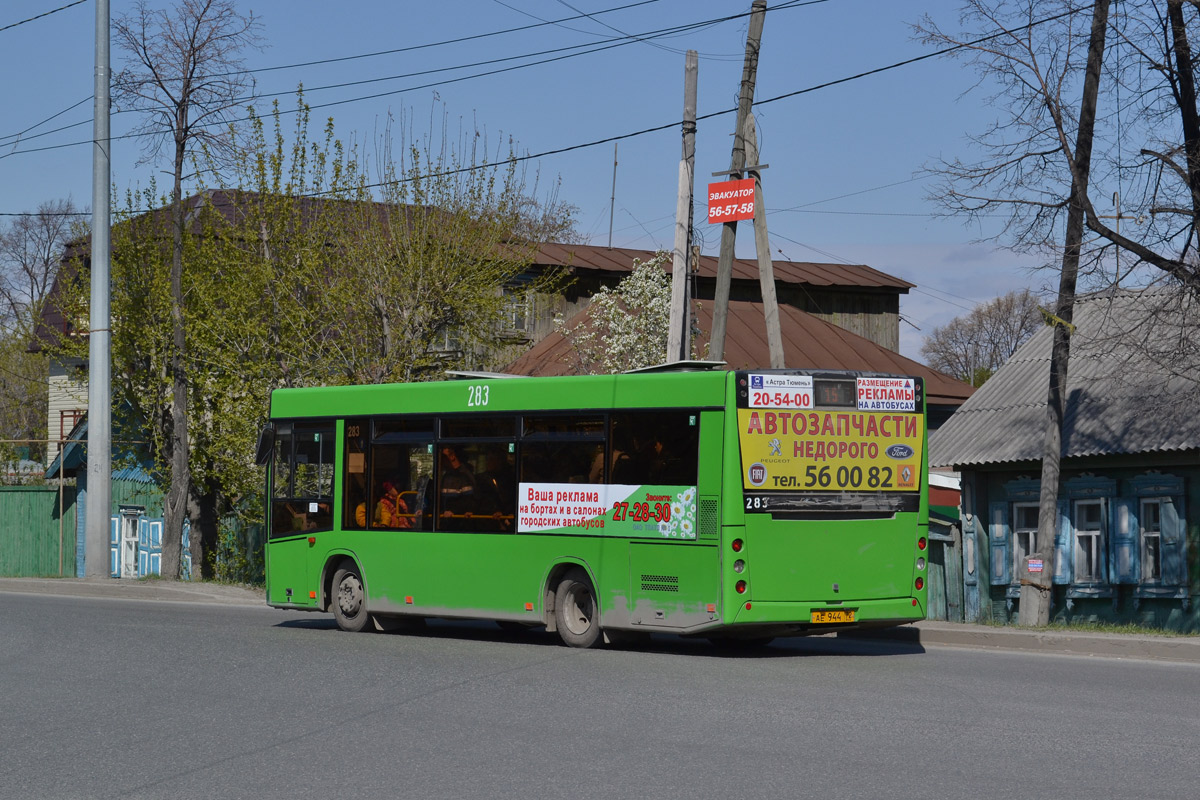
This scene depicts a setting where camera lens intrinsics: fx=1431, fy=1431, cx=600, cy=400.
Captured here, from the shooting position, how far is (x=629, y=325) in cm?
3203

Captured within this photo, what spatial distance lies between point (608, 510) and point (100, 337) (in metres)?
14.6

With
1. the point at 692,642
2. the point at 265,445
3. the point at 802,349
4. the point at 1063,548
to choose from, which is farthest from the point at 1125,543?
the point at 802,349

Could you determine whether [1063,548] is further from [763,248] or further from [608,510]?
[608,510]

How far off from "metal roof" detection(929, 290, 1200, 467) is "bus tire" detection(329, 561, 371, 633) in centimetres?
949

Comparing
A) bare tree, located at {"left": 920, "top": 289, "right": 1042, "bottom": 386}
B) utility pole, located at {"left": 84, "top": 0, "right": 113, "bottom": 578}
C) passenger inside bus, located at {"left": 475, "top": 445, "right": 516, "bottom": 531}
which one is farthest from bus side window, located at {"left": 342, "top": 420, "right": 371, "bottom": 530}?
bare tree, located at {"left": 920, "top": 289, "right": 1042, "bottom": 386}

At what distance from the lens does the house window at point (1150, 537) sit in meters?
21.0

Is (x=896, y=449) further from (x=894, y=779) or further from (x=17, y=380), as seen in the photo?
(x=17, y=380)

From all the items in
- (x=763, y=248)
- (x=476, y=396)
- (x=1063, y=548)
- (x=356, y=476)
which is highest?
(x=763, y=248)

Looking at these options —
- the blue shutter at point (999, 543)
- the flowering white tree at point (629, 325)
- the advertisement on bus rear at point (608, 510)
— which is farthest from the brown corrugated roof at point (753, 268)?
the advertisement on bus rear at point (608, 510)

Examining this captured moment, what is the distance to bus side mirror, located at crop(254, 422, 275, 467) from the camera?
18.0m

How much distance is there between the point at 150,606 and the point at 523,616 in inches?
368

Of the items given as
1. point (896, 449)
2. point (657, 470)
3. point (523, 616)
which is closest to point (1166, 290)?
point (896, 449)

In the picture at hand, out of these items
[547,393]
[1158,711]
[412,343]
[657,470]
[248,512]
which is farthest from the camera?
[248,512]

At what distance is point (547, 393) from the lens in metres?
15.1
